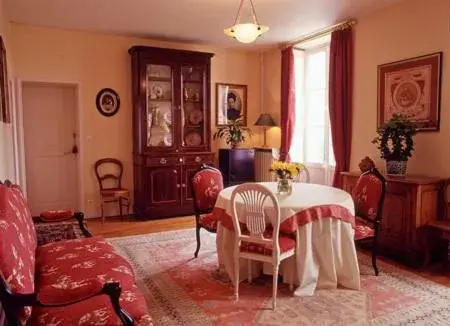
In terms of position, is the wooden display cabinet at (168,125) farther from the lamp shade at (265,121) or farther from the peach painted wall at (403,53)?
the peach painted wall at (403,53)

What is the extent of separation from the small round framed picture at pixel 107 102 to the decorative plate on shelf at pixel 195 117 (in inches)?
43.9

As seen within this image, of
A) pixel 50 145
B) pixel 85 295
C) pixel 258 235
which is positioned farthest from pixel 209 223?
pixel 50 145

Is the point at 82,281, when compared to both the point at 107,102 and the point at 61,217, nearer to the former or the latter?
the point at 61,217

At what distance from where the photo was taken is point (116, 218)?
5371mm

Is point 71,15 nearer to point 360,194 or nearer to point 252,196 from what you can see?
point 252,196

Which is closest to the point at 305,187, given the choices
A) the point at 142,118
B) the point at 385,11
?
the point at 385,11

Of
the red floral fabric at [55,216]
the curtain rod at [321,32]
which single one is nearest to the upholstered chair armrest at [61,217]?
the red floral fabric at [55,216]

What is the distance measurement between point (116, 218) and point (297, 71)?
3.63 meters

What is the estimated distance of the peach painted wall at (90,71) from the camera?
4.83 m

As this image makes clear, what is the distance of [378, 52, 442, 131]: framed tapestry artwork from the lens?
3584mm

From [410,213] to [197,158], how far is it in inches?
123

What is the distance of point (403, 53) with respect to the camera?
12.8ft

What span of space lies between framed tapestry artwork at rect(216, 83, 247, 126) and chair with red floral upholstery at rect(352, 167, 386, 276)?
126 inches

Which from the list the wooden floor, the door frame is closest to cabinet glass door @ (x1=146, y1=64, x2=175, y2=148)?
the door frame
